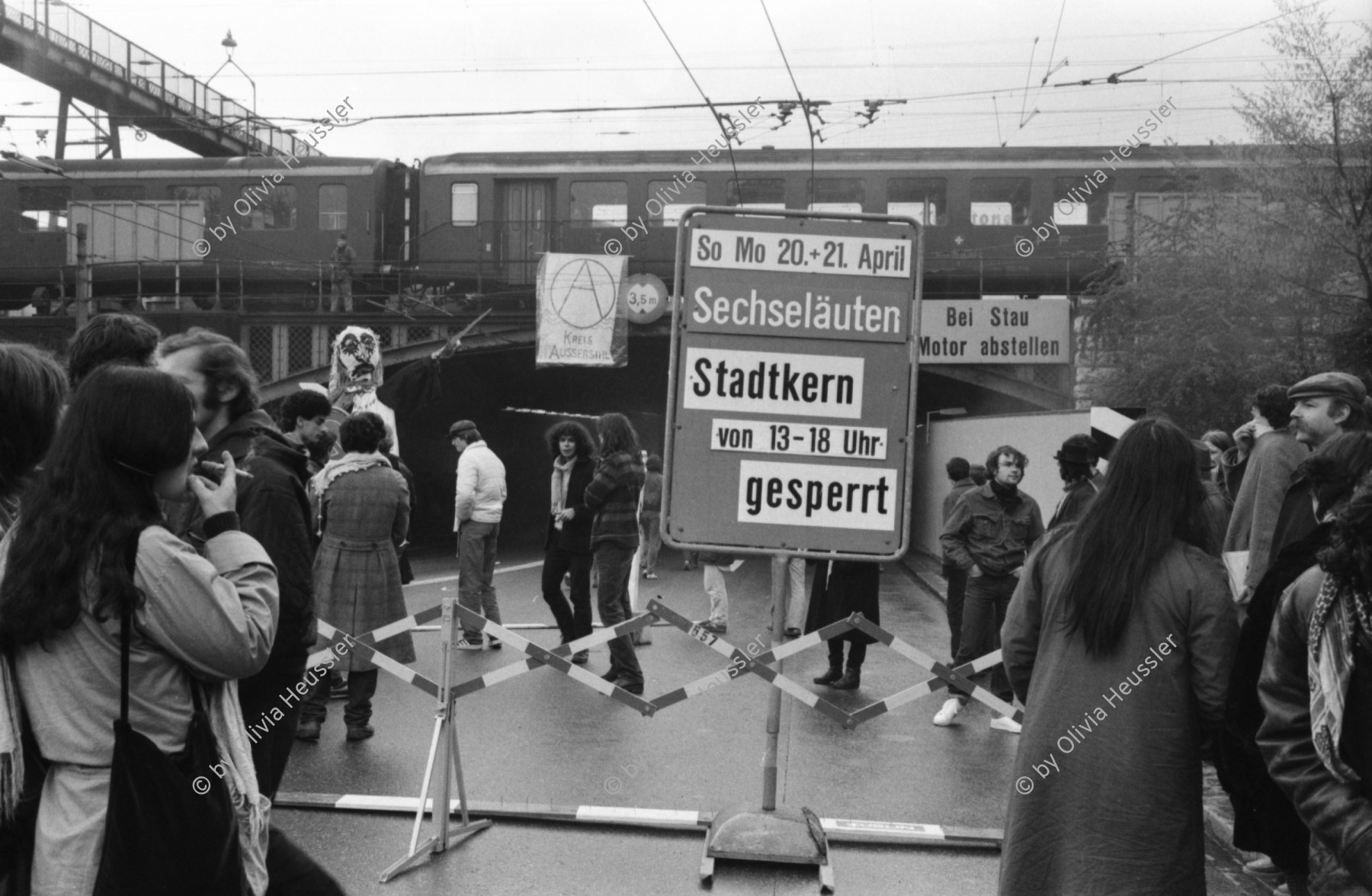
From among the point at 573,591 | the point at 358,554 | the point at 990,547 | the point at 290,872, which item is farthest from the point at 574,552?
the point at 290,872

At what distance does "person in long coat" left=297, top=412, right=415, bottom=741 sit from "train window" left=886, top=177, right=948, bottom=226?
1855 cm

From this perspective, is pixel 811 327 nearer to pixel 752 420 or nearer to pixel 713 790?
pixel 752 420

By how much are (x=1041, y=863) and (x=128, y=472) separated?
2.45 metres

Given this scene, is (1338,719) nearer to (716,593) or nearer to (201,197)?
(716,593)

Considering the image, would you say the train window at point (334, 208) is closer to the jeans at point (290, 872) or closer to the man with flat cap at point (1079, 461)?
the man with flat cap at point (1079, 461)

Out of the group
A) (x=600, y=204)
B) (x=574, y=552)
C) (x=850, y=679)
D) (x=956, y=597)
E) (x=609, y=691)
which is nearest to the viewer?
(x=609, y=691)

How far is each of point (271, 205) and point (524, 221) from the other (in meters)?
5.35

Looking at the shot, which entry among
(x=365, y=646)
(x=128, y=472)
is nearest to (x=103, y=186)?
(x=365, y=646)

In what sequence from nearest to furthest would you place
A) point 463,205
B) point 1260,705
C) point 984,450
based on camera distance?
point 1260,705 → point 984,450 → point 463,205

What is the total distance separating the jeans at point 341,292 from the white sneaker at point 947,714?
19742 mm

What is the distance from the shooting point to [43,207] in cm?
2864

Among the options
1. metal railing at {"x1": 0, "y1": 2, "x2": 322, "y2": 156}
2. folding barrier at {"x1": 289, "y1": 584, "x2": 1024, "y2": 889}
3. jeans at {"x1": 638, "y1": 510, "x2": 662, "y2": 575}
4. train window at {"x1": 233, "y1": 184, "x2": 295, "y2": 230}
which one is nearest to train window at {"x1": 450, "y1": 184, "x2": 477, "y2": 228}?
train window at {"x1": 233, "y1": 184, "x2": 295, "y2": 230}

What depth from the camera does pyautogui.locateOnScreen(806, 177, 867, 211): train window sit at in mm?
25469

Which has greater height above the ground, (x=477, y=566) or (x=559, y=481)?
(x=559, y=481)
